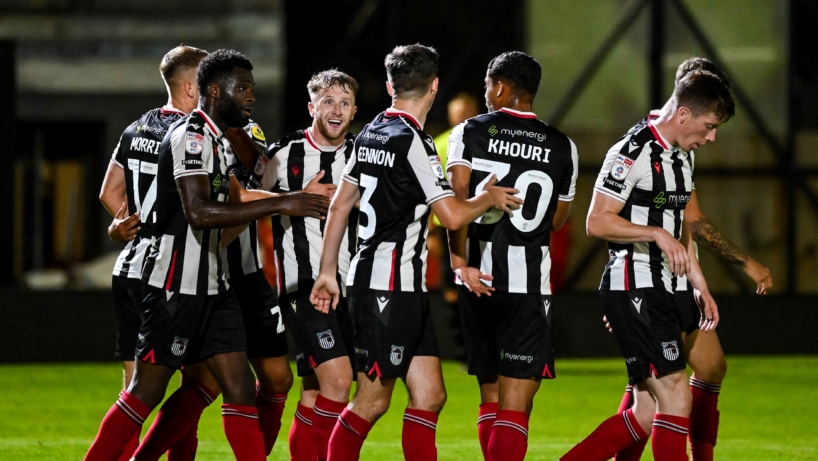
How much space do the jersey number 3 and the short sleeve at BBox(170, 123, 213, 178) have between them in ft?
3.62

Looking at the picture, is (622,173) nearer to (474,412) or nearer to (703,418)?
(703,418)

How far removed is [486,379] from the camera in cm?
534

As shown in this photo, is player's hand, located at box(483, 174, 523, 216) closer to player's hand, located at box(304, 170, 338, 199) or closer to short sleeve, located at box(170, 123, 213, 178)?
player's hand, located at box(304, 170, 338, 199)

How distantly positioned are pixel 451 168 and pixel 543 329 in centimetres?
76

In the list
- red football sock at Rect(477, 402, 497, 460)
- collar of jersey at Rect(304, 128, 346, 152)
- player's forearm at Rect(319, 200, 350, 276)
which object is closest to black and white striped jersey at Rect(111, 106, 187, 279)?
collar of jersey at Rect(304, 128, 346, 152)

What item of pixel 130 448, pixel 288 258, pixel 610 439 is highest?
pixel 288 258

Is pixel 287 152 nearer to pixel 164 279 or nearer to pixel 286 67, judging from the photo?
pixel 164 279

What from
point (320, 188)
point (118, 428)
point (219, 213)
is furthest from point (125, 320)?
point (320, 188)

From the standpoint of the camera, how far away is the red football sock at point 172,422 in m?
5.05

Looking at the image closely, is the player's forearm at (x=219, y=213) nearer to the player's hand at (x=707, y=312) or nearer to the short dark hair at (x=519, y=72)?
the short dark hair at (x=519, y=72)

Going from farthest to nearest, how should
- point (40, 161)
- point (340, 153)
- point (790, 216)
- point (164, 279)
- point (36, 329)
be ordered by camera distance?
point (40, 161), point (790, 216), point (36, 329), point (340, 153), point (164, 279)

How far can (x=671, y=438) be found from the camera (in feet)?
16.1

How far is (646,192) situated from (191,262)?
1.87 meters

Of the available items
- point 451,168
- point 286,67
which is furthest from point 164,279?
point 286,67
